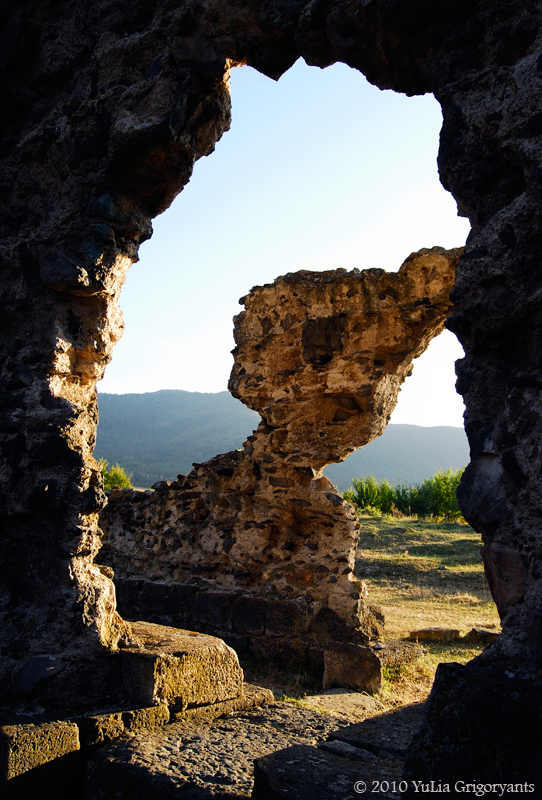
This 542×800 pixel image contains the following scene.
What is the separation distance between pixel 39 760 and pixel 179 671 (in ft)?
2.14

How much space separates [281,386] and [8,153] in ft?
10.8

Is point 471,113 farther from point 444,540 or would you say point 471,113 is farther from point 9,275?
point 444,540

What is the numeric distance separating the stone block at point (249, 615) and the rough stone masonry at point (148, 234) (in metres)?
2.75

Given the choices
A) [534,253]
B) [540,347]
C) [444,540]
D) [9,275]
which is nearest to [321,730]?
[540,347]

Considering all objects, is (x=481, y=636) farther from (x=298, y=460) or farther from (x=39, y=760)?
(x=39, y=760)

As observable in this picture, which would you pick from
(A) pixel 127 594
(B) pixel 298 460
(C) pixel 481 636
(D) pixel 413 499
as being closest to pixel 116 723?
(B) pixel 298 460

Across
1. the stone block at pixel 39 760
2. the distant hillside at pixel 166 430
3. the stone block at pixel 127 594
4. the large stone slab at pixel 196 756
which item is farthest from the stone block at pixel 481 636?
the distant hillside at pixel 166 430

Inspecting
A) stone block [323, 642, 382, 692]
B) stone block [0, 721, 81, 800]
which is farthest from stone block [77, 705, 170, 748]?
stone block [323, 642, 382, 692]

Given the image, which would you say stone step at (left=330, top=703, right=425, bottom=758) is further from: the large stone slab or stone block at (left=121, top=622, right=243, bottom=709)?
stone block at (left=121, top=622, right=243, bottom=709)

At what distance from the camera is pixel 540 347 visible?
1931 millimetres

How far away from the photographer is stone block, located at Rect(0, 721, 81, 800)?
2146 mm

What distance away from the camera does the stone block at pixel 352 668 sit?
452 centimetres

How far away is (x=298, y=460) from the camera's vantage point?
227 inches

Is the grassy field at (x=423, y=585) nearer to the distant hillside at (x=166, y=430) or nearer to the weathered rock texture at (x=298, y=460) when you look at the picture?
the weathered rock texture at (x=298, y=460)
